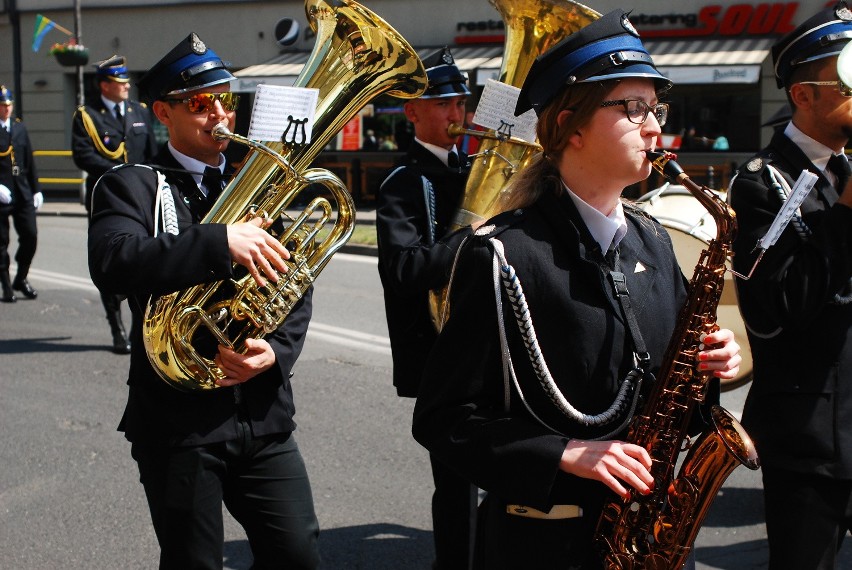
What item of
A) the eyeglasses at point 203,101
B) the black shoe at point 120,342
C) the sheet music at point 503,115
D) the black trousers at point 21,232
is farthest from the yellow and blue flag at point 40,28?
the eyeglasses at point 203,101

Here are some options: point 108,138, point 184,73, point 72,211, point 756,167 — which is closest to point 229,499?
point 184,73

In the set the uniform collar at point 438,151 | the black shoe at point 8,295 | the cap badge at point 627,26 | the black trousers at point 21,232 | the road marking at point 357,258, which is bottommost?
the road marking at point 357,258

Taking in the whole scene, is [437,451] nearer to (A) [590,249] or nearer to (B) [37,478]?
(A) [590,249]

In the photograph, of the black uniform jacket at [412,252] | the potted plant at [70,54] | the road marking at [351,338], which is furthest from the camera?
the potted plant at [70,54]

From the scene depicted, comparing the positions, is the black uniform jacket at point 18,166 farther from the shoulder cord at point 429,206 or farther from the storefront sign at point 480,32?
the storefront sign at point 480,32

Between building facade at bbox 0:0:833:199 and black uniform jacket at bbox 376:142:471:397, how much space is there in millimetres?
11921

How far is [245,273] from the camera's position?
3.05 m

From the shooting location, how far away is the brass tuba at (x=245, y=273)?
2934 millimetres

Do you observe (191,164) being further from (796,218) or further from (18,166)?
(18,166)

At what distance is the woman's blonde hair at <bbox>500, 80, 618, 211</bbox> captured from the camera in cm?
220

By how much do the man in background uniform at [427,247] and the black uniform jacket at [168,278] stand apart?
73cm

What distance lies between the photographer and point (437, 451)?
2.23 m

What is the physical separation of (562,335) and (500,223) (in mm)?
270

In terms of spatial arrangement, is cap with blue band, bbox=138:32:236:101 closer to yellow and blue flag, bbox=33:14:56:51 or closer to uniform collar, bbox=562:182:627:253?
uniform collar, bbox=562:182:627:253
